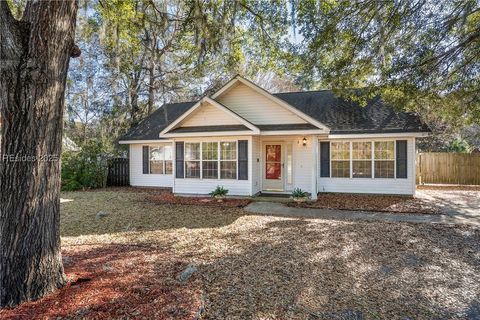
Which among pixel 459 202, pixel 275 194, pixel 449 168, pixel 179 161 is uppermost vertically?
pixel 179 161

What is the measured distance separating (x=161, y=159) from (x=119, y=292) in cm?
1194

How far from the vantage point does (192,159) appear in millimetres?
11617

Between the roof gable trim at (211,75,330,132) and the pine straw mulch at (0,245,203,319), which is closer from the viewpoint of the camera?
the pine straw mulch at (0,245,203,319)

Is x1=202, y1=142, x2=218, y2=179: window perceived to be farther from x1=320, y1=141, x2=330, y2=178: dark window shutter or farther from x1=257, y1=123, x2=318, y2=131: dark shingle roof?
x1=320, y1=141, x2=330, y2=178: dark window shutter

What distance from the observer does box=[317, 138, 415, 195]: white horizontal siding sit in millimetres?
10992

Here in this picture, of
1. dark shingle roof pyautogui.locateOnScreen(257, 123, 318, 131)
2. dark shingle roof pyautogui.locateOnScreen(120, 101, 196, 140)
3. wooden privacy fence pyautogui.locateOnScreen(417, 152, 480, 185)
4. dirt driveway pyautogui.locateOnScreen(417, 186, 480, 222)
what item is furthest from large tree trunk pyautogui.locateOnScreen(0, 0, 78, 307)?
wooden privacy fence pyautogui.locateOnScreen(417, 152, 480, 185)

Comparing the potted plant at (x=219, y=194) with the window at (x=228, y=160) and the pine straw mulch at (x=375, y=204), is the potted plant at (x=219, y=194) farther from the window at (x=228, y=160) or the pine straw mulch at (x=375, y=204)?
the pine straw mulch at (x=375, y=204)

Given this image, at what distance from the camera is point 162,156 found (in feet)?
48.5

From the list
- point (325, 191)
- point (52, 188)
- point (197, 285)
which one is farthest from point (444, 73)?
point (52, 188)

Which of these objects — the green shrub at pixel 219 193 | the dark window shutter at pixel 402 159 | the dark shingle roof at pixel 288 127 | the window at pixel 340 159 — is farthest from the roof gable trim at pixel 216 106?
the dark window shutter at pixel 402 159

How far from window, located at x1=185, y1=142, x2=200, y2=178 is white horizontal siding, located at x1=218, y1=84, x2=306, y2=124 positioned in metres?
2.45

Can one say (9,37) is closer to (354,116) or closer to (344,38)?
(344,38)

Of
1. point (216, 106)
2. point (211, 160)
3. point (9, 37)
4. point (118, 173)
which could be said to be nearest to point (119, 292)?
point (9, 37)

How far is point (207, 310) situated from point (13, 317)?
6.16 feet
